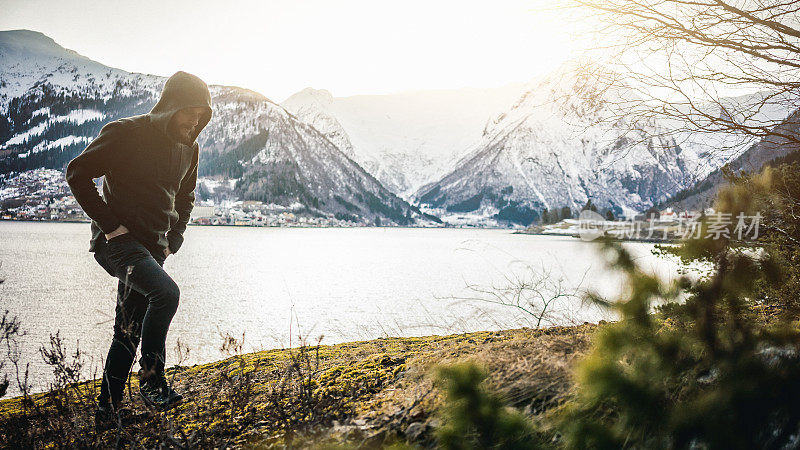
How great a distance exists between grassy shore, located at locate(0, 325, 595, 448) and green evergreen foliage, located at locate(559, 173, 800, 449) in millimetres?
362

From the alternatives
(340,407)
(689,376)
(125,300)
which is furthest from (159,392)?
(689,376)

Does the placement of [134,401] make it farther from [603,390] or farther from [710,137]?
[710,137]

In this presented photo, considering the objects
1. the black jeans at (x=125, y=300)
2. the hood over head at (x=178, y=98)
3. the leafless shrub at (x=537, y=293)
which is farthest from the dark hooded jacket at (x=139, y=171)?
the leafless shrub at (x=537, y=293)

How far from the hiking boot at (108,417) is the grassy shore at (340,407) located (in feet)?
0.16

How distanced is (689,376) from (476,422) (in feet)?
3.00

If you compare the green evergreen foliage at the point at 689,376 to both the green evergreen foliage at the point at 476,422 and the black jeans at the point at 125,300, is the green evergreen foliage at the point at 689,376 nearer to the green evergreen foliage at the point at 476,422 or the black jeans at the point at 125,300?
the green evergreen foliage at the point at 476,422

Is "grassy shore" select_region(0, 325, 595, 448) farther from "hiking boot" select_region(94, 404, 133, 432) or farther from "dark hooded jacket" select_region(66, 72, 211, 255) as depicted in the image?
"dark hooded jacket" select_region(66, 72, 211, 255)

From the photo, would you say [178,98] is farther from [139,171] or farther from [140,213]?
[140,213]

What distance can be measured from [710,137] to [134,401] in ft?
15.8

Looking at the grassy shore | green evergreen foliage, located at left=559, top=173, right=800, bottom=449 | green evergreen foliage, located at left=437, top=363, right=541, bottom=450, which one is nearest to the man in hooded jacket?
the grassy shore

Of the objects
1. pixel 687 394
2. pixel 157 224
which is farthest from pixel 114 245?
pixel 687 394

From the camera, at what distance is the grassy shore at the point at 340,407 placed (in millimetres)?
2260

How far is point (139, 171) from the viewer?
3.43 metres

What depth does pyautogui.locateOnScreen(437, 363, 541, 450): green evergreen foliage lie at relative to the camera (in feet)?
5.77
